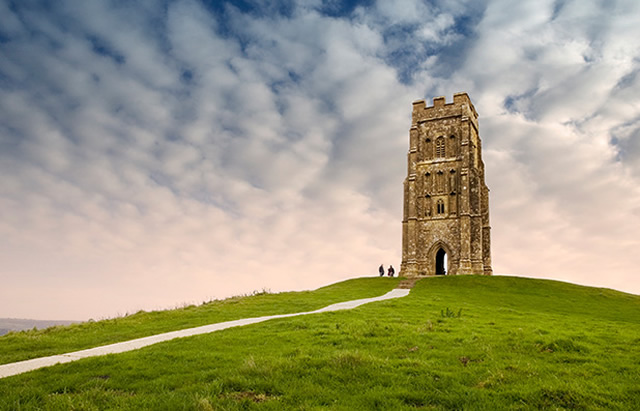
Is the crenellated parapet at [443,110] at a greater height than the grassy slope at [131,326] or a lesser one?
greater

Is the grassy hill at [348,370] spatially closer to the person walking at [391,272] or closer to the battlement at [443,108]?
the person walking at [391,272]

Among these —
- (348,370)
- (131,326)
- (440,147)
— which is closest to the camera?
(348,370)

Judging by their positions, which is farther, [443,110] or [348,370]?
[443,110]

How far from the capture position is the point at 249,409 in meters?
7.75

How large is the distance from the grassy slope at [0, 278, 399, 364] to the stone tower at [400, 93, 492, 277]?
23.8m

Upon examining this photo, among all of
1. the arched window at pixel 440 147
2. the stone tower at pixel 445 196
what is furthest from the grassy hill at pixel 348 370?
the arched window at pixel 440 147

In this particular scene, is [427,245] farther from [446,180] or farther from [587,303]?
[587,303]

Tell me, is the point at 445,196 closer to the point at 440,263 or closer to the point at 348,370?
the point at 440,263

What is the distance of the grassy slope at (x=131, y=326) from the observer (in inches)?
674

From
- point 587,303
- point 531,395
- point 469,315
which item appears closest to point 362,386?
point 531,395

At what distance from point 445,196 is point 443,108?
40.4ft

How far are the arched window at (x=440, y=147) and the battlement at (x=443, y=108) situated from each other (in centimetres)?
326

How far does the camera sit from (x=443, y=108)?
58906 millimetres

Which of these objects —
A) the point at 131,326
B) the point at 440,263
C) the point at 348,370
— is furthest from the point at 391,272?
the point at 348,370
